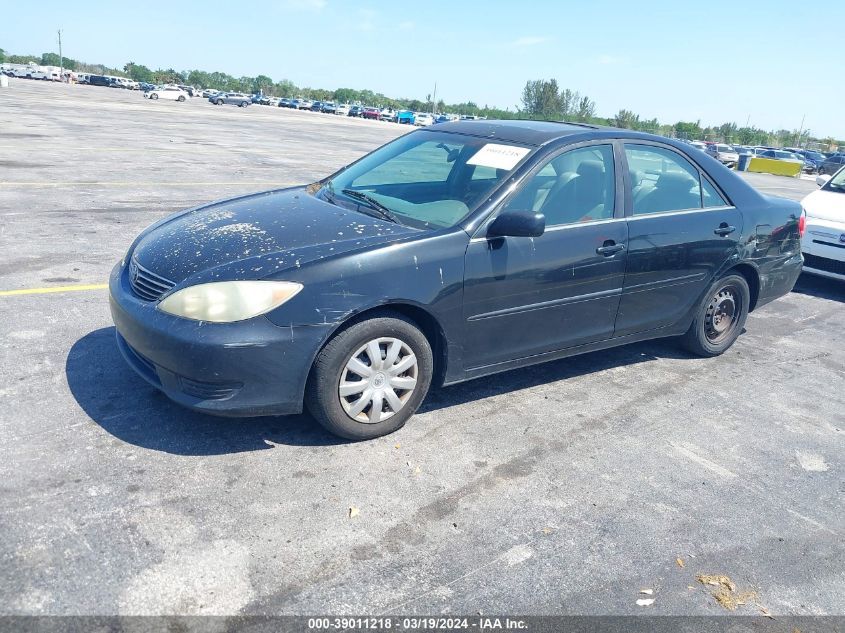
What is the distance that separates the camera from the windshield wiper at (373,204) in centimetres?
418

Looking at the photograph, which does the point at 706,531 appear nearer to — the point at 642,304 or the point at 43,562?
the point at 642,304

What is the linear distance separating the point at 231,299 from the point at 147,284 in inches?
24.6

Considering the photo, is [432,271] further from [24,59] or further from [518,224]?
[24,59]

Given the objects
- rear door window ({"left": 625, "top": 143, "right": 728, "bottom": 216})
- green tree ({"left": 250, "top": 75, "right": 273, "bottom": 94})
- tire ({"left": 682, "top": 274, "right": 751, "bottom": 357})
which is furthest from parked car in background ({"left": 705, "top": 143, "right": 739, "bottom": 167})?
green tree ({"left": 250, "top": 75, "right": 273, "bottom": 94})

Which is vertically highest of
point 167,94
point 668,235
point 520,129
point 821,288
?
point 520,129

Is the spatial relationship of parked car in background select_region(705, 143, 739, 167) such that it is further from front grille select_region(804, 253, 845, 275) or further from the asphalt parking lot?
the asphalt parking lot

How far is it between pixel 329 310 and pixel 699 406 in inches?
106

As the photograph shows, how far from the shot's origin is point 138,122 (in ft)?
88.9

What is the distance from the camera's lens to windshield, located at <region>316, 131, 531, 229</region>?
420cm

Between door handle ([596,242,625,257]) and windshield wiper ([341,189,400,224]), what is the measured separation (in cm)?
133

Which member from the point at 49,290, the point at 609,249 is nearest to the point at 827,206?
the point at 609,249

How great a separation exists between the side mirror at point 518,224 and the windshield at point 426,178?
0.68ft

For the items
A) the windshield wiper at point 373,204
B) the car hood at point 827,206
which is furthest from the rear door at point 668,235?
the car hood at point 827,206

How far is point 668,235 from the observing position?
488cm
